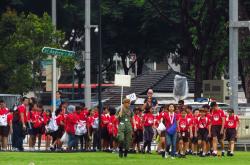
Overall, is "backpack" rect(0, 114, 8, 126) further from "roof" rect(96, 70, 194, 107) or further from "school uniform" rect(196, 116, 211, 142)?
"roof" rect(96, 70, 194, 107)

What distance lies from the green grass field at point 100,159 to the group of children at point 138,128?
93 centimetres

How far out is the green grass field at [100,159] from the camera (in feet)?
98.1

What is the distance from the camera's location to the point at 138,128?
123 feet

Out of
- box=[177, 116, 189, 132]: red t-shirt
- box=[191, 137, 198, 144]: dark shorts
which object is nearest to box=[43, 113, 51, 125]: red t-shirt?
box=[191, 137, 198, 144]: dark shorts

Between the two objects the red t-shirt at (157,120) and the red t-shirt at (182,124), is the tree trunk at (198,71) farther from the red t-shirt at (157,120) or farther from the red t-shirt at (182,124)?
the red t-shirt at (182,124)

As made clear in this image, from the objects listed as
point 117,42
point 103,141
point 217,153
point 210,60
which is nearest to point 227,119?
point 217,153

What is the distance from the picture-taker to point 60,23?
2702 inches

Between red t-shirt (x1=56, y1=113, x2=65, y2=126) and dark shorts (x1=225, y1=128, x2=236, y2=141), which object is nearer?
dark shorts (x1=225, y1=128, x2=236, y2=141)

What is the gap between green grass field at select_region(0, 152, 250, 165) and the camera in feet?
98.1

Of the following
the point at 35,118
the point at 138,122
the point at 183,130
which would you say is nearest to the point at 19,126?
the point at 35,118

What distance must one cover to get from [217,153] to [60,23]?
33269 millimetres

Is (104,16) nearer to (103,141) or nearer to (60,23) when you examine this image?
(60,23)

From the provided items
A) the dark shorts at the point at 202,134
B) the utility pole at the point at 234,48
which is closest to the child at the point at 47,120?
the dark shorts at the point at 202,134

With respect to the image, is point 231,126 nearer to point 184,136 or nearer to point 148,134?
point 184,136
